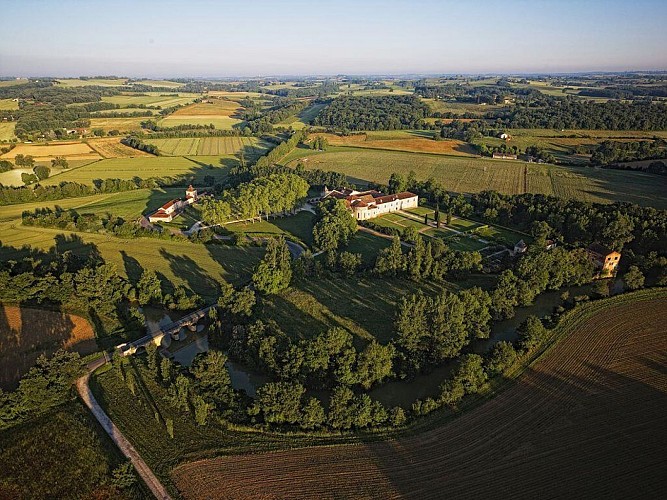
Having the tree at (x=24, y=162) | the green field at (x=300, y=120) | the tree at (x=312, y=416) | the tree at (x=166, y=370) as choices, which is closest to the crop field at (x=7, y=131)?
the tree at (x=24, y=162)

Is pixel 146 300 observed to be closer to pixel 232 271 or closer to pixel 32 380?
pixel 232 271

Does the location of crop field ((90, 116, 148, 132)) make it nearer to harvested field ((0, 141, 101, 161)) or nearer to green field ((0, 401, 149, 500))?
harvested field ((0, 141, 101, 161))

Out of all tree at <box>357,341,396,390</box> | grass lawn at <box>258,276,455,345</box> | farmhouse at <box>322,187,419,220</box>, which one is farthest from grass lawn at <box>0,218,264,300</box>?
tree at <box>357,341,396,390</box>

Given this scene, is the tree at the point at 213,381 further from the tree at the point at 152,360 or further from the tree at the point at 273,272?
the tree at the point at 273,272

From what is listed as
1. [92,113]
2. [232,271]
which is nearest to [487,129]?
[232,271]

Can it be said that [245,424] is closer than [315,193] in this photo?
Yes

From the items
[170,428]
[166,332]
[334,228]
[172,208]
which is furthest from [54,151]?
[170,428]

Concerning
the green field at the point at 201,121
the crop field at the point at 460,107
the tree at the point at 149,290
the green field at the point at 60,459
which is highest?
the crop field at the point at 460,107
